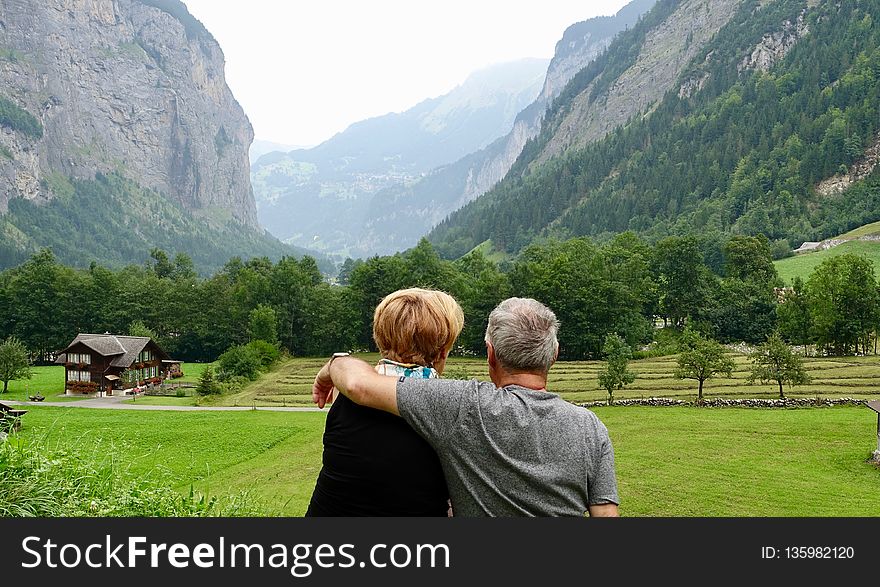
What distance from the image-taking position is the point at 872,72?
127375mm

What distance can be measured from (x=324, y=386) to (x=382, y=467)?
2.21 ft

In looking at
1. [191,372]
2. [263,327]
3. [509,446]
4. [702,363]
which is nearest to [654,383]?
[702,363]

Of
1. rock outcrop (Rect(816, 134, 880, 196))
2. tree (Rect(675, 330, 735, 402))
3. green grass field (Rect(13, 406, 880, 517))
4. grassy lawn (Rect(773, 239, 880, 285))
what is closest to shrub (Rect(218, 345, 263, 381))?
green grass field (Rect(13, 406, 880, 517))

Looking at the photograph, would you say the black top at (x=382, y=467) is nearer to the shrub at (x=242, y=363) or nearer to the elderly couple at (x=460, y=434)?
the elderly couple at (x=460, y=434)

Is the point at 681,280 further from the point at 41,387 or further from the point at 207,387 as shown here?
the point at 41,387

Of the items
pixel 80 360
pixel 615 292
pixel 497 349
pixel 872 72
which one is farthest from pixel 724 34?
pixel 497 349

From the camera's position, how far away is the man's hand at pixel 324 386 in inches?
154

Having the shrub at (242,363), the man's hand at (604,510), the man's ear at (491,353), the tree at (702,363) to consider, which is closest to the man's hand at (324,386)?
the man's ear at (491,353)

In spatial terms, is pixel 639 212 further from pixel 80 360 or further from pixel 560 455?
pixel 560 455

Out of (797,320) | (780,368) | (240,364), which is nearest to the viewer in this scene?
(780,368)

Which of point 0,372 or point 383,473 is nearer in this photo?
point 383,473

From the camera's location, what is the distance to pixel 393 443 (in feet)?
11.7

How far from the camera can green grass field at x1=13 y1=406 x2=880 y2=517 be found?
64.0ft
